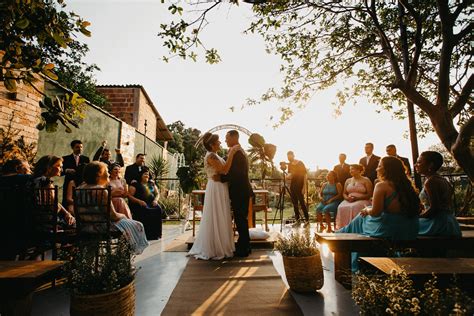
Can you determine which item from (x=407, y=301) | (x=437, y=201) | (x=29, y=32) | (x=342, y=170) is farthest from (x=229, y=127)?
(x=407, y=301)

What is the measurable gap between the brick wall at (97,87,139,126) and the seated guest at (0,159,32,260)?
32.7ft

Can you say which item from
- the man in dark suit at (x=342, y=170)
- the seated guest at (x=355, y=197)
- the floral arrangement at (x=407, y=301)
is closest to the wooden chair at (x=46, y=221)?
the floral arrangement at (x=407, y=301)

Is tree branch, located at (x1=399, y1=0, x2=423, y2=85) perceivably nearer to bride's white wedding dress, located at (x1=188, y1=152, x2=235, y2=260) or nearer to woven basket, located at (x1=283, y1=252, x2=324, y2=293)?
bride's white wedding dress, located at (x1=188, y1=152, x2=235, y2=260)

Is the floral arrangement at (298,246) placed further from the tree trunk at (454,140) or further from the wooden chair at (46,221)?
the tree trunk at (454,140)

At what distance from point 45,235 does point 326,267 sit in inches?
131

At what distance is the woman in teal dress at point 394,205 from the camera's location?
8.37 feet

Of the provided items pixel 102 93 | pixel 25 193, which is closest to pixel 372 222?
pixel 25 193

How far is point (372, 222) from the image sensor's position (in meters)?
2.76

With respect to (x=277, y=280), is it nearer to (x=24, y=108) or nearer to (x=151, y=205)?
(x=151, y=205)

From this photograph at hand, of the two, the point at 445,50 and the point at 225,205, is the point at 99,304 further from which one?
the point at 445,50

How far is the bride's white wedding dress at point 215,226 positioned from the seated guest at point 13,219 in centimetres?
A: 210

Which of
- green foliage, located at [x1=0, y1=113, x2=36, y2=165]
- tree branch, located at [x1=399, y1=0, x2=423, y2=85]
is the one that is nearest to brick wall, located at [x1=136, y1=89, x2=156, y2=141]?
green foliage, located at [x1=0, y1=113, x2=36, y2=165]

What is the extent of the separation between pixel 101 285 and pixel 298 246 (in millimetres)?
1695

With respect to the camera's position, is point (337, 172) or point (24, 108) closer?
point (24, 108)
